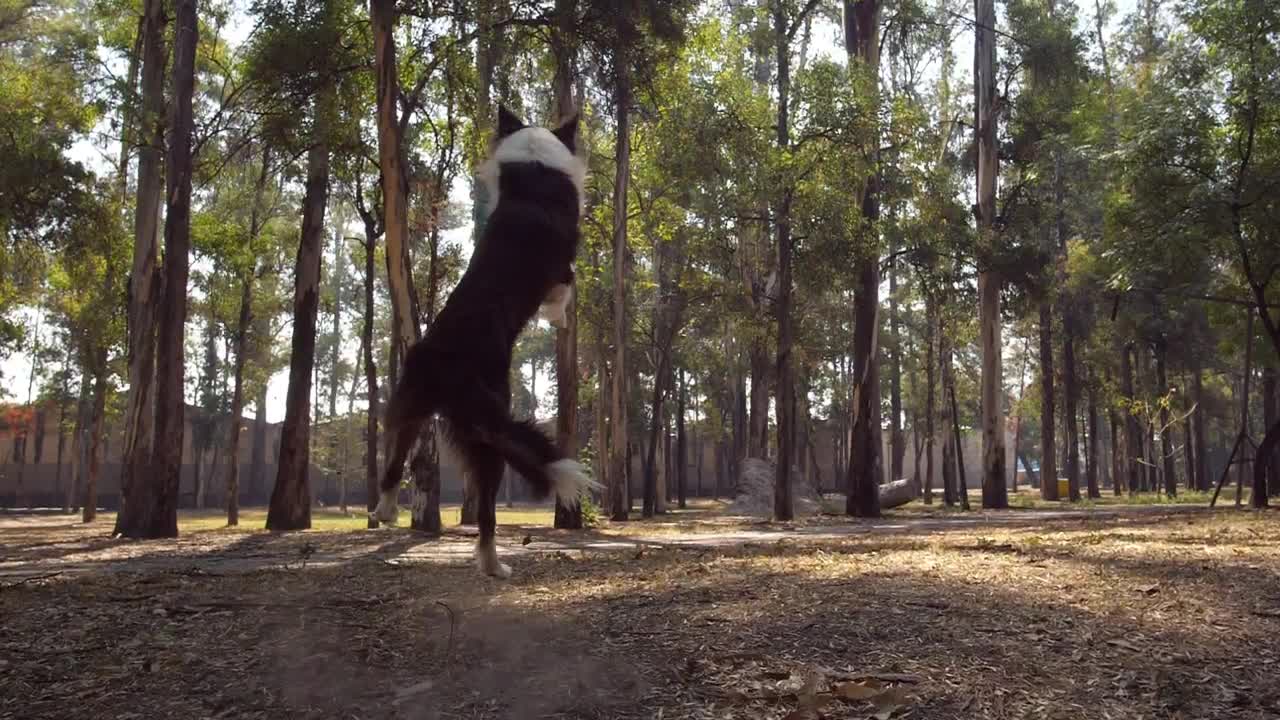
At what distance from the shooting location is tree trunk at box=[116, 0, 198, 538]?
1370cm

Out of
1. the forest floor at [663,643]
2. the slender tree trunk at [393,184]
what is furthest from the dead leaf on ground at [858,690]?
the slender tree trunk at [393,184]

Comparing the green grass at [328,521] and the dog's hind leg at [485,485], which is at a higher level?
the dog's hind leg at [485,485]

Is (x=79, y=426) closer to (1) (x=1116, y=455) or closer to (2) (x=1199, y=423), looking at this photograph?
(2) (x=1199, y=423)

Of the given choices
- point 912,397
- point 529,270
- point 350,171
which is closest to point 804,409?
point 912,397

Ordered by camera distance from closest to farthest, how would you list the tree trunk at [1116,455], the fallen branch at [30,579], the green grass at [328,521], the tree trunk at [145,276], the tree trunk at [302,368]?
the fallen branch at [30,579], the tree trunk at [145,276], the tree trunk at [302,368], the green grass at [328,521], the tree trunk at [1116,455]

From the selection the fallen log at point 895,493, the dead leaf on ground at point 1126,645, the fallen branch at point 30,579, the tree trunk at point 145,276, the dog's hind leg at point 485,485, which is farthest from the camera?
the fallen log at point 895,493

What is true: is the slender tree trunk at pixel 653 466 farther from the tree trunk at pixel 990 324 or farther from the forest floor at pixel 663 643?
the forest floor at pixel 663 643

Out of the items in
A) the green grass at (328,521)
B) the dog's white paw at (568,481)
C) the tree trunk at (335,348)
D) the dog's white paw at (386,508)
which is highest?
the tree trunk at (335,348)

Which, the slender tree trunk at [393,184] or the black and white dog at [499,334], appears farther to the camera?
the slender tree trunk at [393,184]

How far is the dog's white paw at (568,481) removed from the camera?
4863mm

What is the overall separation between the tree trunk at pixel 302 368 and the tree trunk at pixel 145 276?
2.24m

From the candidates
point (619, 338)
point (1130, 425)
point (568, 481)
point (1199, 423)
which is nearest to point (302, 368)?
point (619, 338)

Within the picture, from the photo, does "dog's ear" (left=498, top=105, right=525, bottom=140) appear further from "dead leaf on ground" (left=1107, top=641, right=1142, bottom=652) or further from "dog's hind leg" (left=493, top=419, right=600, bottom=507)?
"dead leaf on ground" (left=1107, top=641, right=1142, bottom=652)

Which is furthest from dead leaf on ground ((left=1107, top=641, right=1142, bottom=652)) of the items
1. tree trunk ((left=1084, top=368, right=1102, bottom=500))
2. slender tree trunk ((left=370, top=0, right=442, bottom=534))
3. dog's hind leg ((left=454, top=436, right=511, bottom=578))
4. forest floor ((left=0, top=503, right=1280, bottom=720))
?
tree trunk ((left=1084, top=368, right=1102, bottom=500))
